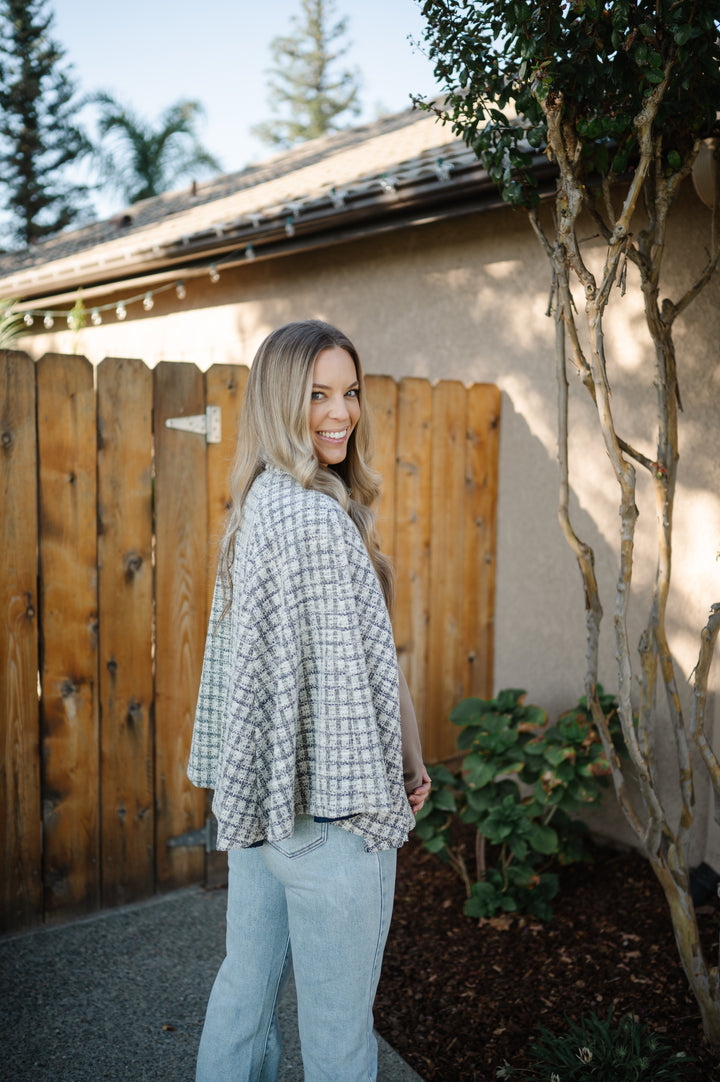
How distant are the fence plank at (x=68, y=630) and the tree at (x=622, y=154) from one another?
64.0 inches

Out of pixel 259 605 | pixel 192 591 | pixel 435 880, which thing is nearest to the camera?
pixel 259 605

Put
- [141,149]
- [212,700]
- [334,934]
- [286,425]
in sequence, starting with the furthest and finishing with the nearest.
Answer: [141,149]
[212,700]
[286,425]
[334,934]

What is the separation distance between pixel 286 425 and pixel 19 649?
1651 millimetres

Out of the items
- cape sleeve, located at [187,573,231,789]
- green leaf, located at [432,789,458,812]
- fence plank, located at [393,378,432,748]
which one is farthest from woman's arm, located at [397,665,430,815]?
fence plank, located at [393,378,432,748]

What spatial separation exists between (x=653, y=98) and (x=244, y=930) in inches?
92.0

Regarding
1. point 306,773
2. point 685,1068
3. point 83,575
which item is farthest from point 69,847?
point 685,1068

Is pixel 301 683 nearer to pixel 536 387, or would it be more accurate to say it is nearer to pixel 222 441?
pixel 222 441

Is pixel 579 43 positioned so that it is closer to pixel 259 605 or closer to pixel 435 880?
pixel 259 605

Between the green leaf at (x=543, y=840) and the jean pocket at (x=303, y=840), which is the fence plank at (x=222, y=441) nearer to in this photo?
the green leaf at (x=543, y=840)

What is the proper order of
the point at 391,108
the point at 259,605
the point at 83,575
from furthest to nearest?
1. the point at 391,108
2. the point at 83,575
3. the point at 259,605

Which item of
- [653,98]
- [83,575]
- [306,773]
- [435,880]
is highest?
[653,98]

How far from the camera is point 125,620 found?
3068mm

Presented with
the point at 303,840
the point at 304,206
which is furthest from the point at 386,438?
the point at 303,840

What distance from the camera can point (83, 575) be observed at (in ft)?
9.69
